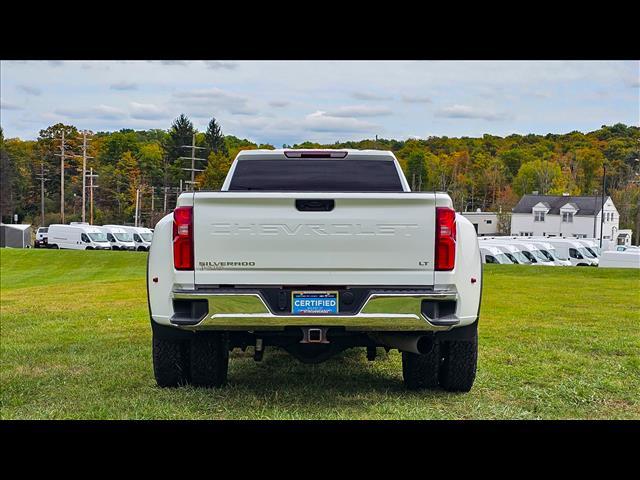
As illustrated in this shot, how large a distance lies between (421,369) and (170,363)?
2.07 meters

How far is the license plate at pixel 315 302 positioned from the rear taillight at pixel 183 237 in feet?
2.55

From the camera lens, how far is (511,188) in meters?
86.2

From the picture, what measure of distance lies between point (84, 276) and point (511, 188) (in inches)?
2636

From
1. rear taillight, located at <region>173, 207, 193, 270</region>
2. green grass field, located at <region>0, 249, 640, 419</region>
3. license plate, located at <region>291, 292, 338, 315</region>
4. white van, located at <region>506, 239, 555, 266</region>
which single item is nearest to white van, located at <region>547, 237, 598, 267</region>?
white van, located at <region>506, 239, 555, 266</region>

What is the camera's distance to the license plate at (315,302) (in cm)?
514

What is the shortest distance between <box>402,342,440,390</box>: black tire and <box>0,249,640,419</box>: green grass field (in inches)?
5.3

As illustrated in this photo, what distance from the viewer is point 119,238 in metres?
51.8

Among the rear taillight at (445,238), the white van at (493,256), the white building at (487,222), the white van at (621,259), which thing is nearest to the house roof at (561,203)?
the white building at (487,222)

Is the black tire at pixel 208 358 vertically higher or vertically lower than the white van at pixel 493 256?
higher

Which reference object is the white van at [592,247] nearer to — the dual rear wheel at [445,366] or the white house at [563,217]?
the white house at [563,217]

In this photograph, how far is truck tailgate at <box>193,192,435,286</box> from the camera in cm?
507
